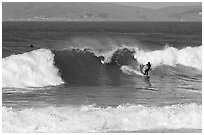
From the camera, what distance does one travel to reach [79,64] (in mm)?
27812

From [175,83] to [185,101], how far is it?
5.84 metres

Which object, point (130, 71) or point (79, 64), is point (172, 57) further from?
point (79, 64)

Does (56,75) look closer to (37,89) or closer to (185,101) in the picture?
(37,89)

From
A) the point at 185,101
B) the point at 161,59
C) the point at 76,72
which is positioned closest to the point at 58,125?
the point at 185,101

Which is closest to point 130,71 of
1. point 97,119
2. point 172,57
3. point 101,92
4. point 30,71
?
point 172,57

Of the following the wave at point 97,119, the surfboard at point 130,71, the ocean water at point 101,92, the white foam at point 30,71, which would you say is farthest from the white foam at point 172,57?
the wave at point 97,119

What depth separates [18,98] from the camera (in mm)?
18531

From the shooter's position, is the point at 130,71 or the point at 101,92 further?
the point at 130,71

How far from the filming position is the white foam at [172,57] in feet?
105

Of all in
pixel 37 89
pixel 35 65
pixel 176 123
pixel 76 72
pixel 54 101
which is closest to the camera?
pixel 176 123

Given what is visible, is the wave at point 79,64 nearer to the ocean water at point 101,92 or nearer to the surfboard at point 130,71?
the ocean water at point 101,92

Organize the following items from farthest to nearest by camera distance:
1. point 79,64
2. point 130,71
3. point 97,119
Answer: point 130,71, point 79,64, point 97,119

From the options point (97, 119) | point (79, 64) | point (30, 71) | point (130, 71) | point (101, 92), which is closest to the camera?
point (97, 119)

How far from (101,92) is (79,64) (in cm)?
679
